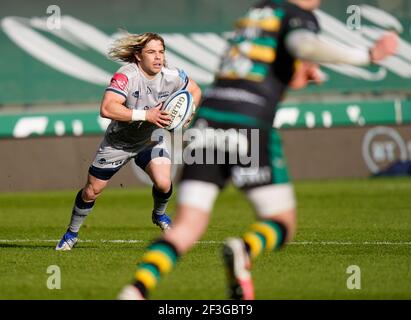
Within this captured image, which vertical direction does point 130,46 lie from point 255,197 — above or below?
above

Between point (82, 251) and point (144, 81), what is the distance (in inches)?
72.0

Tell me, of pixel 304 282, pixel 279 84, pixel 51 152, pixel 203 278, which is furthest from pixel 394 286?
pixel 51 152

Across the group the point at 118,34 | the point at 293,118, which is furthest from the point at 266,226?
the point at 118,34

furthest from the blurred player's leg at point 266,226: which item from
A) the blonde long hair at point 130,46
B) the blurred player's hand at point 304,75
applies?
the blonde long hair at point 130,46

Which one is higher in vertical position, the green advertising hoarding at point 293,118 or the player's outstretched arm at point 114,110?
the green advertising hoarding at point 293,118

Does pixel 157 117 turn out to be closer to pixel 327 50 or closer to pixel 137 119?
pixel 137 119

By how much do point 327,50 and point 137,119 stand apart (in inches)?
169

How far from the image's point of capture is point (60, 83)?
21.6m

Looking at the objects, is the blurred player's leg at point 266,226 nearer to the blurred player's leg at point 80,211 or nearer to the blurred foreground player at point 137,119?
the blurred foreground player at point 137,119

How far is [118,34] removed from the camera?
21.7 meters

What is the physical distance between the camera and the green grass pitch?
8.03 m

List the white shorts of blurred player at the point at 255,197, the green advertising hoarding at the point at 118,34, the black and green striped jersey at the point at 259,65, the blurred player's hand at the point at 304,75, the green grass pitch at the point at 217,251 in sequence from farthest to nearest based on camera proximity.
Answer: the green advertising hoarding at the point at 118,34 < the green grass pitch at the point at 217,251 < the blurred player's hand at the point at 304,75 < the black and green striped jersey at the point at 259,65 < the white shorts of blurred player at the point at 255,197

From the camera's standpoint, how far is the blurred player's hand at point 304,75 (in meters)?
Result: 6.79

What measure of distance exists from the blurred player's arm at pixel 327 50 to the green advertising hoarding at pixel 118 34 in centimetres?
1521
